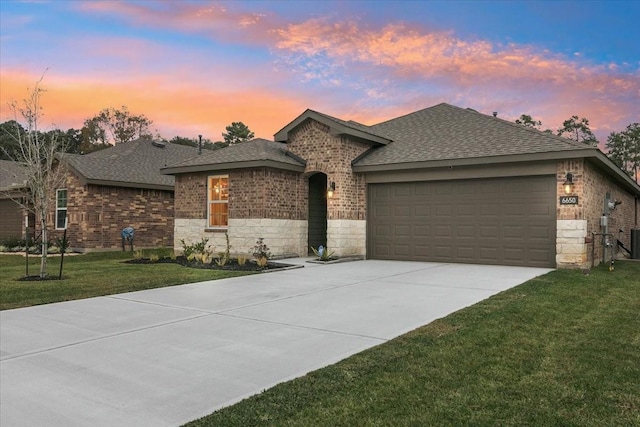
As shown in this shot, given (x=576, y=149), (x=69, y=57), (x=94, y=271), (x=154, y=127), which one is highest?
(x=154, y=127)

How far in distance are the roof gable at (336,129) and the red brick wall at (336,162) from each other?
0.21 meters

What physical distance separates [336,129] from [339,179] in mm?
1673

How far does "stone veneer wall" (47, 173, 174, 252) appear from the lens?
62.2ft

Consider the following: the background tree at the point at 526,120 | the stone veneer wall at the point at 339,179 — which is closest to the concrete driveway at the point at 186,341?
the stone veneer wall at the point at 339,179

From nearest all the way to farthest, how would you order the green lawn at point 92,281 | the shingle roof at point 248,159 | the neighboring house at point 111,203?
the green lawn at point 92,281
the shingle roof at point 248,159
the neighboring house at point 111,203

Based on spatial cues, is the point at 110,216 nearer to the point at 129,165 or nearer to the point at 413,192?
the point at 129,165

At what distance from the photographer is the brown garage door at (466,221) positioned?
12383mm

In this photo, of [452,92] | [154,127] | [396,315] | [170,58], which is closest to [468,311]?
[396,315]

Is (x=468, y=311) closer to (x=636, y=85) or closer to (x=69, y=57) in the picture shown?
(x=69, y=57)

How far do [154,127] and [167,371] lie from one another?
54426 millimetres

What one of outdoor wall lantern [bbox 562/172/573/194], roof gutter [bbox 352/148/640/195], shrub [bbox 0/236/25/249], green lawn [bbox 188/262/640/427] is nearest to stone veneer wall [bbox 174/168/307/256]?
roof gutter [bbox 352/148/640/195]

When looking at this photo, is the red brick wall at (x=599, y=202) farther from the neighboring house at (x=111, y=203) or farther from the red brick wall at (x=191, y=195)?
the neighboring house at (x=111, y=203)

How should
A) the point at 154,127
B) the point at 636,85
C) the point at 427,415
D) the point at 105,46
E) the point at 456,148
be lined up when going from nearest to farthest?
the point at 427,415 → the point at 456,148 → the point at 105,46 → the point at 636,85 → the point at 154,127

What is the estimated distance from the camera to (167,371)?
4125 millimetres
